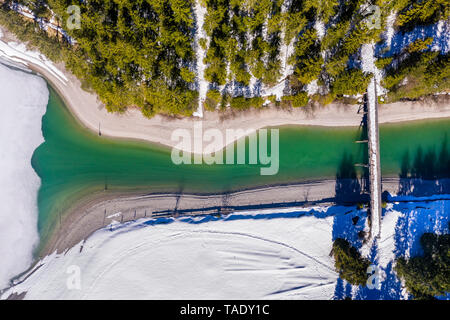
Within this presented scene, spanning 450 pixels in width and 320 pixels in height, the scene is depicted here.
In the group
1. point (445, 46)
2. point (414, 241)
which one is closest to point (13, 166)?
point (414, 241)

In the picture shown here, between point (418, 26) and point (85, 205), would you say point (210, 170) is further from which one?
point (418, 26)

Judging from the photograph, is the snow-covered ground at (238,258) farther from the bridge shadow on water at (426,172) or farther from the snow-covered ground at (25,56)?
the snow-covered ground at (25,56)

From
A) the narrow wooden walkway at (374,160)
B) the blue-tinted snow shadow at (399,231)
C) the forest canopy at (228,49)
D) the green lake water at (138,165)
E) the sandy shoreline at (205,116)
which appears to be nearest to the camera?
the forest canopy at (228,49)

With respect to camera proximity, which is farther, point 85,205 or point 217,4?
point 85,205

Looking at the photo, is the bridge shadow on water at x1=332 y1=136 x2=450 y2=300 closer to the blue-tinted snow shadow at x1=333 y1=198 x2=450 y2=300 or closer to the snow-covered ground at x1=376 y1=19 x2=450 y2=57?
the blue-tinted snow shadow at x1=333 y1=198 x2=450 y2=300

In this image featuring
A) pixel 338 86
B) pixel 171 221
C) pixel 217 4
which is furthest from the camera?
pixel 171 221

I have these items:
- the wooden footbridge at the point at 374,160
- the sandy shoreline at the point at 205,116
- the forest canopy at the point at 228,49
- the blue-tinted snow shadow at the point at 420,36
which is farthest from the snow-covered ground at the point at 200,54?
the blue-tinted snow shadow at the point at 420,36

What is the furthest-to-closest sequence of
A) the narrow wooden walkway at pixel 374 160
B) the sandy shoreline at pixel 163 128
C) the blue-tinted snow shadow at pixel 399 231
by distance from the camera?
the sandy shoreline at pixel 163 128 < the blue-tinted snow shadow at pixel 399 231 < the narrow wooden walkway at pixel 374 160
